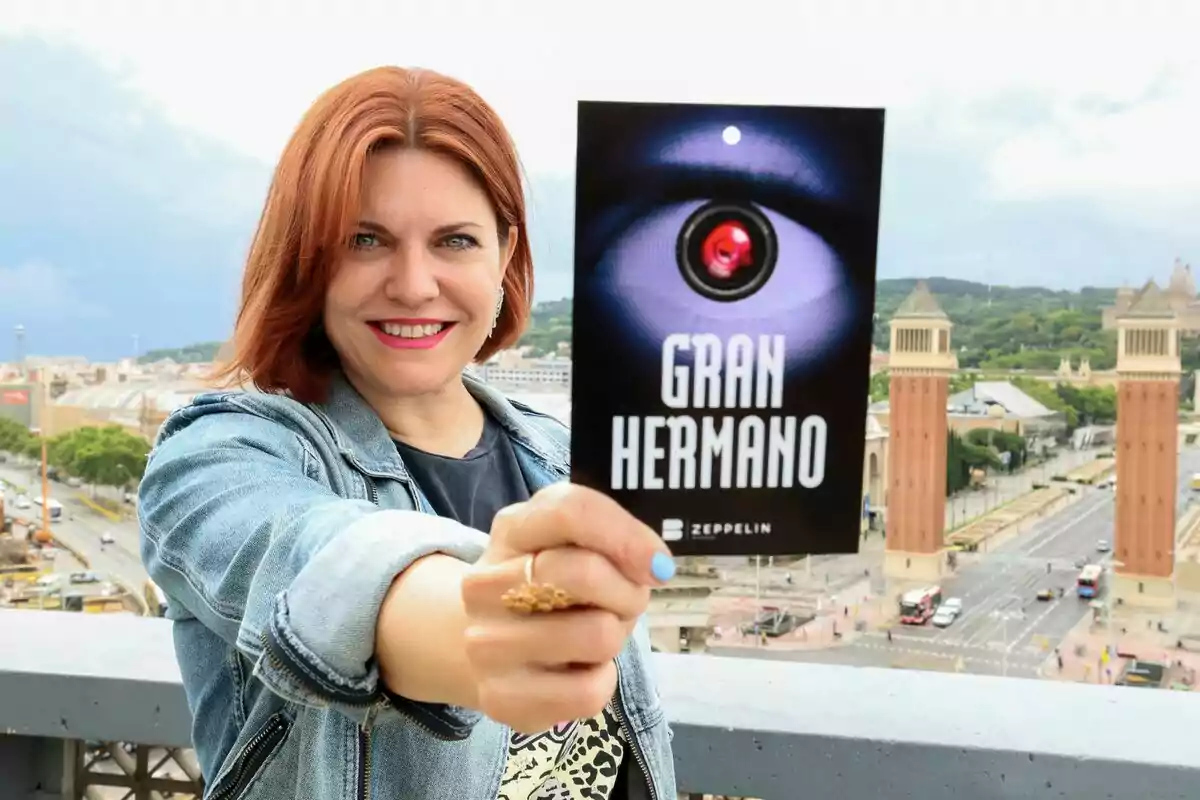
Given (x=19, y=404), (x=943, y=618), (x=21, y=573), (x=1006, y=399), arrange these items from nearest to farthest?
→ (x=1006, y=399) → (x=19, y=404) → (x=21, y=573) → (x=943, y=618)

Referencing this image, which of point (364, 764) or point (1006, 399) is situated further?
point (1006, 399)

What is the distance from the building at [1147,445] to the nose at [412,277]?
0.84m

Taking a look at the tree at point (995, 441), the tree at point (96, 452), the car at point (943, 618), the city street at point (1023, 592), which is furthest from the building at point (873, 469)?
the car at point (943, 618)

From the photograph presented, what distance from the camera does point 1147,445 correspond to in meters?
4.23

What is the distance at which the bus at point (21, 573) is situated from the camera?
284 centimetres

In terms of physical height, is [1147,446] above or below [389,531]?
below

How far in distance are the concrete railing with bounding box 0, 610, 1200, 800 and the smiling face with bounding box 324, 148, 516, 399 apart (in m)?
0.78

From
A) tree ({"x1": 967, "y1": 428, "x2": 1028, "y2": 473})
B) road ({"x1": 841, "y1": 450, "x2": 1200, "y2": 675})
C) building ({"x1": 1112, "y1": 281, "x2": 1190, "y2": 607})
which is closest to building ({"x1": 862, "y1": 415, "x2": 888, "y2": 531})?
building ({"x1": 1112, "y1": 281, "x2": 1190, "y2": 607})

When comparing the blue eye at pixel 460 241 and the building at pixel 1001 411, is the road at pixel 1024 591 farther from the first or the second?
the blue eye at pixel 460 241

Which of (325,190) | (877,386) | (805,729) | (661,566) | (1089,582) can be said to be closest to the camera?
(661,566)

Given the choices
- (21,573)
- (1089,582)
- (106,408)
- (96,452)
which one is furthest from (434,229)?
Result: (1089,582)

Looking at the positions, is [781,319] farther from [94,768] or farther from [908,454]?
[94,768]

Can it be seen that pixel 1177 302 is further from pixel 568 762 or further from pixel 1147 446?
pixel 1147 446

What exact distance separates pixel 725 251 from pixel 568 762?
0.64m
